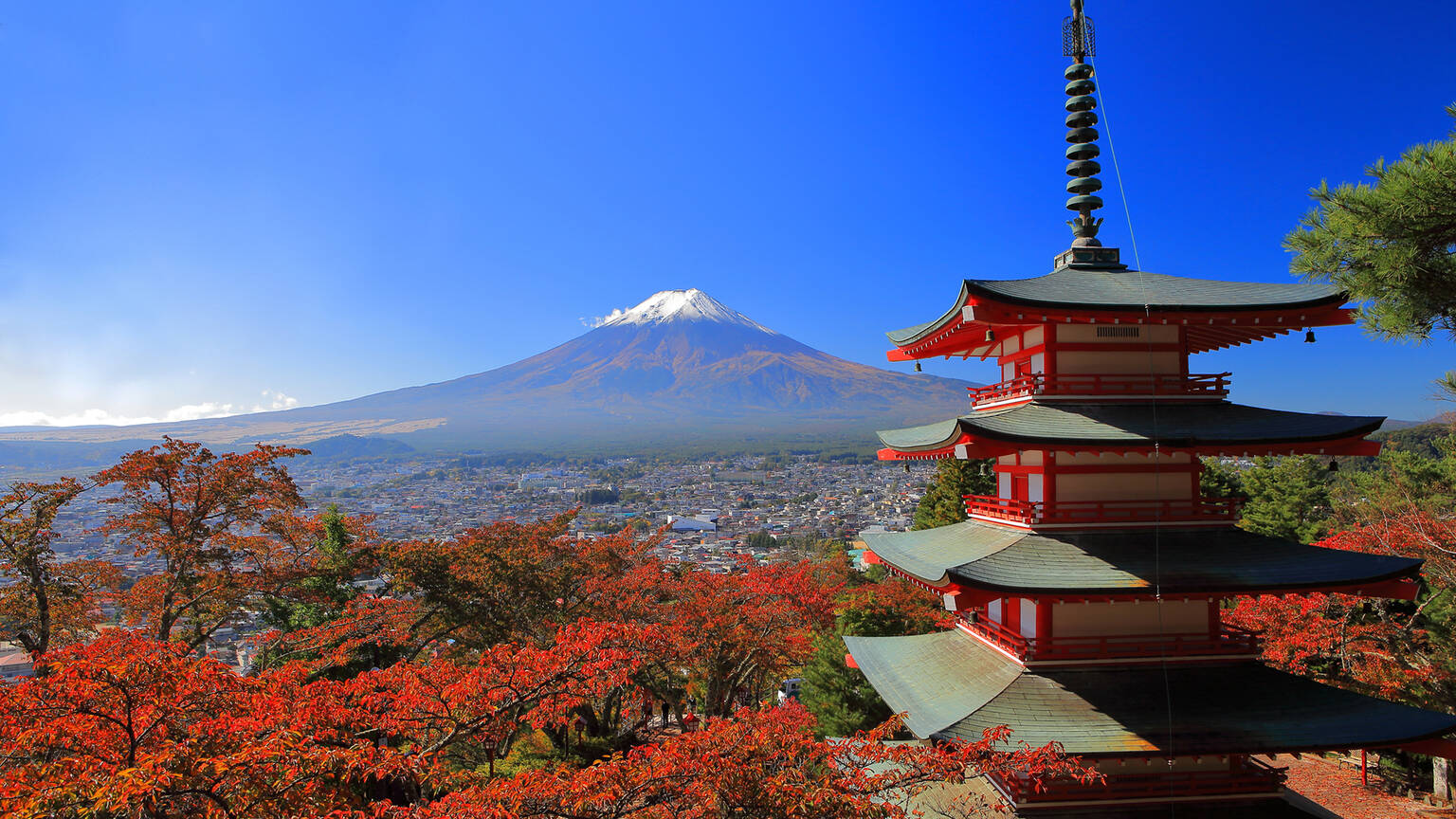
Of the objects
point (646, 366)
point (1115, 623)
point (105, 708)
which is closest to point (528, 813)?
point (105, 708)

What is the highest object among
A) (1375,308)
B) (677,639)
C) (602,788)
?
(1375,308)

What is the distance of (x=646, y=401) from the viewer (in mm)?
145125

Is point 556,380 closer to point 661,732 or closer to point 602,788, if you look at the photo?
point 661,732

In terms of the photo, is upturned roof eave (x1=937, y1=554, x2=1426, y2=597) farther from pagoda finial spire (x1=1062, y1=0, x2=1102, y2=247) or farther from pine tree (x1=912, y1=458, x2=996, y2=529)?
pine tree (x1=912, y1=458, x2=996, y2=529)

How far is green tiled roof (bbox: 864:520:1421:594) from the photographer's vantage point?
629cm

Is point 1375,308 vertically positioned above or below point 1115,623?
above

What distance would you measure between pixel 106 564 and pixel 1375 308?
2029 centimetres

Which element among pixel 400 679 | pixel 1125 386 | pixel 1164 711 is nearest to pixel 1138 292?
pixel 1125 386

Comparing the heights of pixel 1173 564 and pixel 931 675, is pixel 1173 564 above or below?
above

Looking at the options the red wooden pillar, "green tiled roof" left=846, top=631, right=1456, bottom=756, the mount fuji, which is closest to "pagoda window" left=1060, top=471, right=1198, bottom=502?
the red wooden pillar

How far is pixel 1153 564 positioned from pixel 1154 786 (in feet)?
7.07

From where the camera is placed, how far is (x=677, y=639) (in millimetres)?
15188

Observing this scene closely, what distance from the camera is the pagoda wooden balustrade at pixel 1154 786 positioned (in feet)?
21.6

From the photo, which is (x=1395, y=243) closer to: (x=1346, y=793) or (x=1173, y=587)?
(x=1173, y=587)
